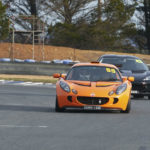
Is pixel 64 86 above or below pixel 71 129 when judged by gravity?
above

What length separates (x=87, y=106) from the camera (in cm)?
1399

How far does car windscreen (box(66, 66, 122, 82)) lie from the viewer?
14920 millimetres

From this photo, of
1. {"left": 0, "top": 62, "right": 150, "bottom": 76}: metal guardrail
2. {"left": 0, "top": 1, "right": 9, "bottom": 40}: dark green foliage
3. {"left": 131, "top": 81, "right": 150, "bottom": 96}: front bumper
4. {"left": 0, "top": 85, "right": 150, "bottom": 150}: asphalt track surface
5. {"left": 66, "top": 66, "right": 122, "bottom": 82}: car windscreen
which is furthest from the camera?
{"left": 0, "top": 1, "right": 9, "bottom": 40}: dark green foliage

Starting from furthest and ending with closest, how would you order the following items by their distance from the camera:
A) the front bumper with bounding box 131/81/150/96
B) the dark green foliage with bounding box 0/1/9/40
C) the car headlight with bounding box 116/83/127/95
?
the dark green foliage with bounding box 0/1/9/40, the front bumper with bounding box 131/81/150/96, the car headlight with bounding box 116/83/127/95

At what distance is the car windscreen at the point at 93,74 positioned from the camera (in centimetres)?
1492

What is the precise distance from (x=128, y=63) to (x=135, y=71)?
0.78 metres

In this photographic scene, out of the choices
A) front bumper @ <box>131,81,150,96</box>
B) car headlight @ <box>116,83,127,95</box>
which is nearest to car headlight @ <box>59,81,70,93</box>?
car headlight @ <box>116,83,127,95</box>

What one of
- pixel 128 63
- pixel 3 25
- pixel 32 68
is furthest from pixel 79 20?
pixel 128 63

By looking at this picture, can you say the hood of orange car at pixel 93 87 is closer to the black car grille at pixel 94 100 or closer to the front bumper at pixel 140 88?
the black car grille at pixel 94 100

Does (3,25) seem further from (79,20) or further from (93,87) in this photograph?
(93,87)

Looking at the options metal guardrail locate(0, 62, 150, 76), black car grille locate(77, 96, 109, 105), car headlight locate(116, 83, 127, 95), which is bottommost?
metal guardrail locate(0, 62, 150, 76)

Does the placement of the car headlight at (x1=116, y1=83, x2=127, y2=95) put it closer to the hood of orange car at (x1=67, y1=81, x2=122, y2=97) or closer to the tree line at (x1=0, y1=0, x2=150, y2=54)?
the hood of orange car at (x1=67, y1=81, x2=122, y2=97)

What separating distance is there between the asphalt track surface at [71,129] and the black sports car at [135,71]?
391 centimetres

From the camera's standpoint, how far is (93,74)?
49.5 feet
